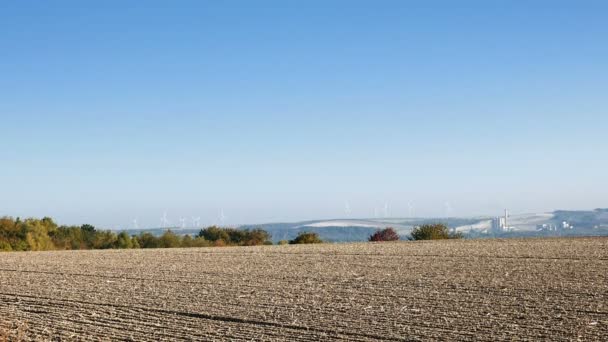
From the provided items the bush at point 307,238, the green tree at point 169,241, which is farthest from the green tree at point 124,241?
the bush at point 307,238

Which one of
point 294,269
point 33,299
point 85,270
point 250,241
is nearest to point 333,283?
point 294,269

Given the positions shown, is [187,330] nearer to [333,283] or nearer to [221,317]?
[221,317]

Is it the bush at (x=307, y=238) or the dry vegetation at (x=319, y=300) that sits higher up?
the bush at (x=307, y=238)

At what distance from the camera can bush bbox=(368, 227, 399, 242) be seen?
72.2 metres

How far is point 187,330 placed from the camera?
55.1ft

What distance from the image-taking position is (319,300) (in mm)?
21078

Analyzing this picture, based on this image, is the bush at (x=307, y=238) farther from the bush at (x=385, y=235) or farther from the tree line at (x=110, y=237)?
the bush at (x=385, y=235)

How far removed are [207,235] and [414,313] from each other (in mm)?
63804

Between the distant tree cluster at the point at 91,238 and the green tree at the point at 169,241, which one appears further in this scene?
the green tree at the point at 169,241


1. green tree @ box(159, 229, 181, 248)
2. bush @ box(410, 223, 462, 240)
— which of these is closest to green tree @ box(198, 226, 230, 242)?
green tree @ box(159, 229, 181, 248)

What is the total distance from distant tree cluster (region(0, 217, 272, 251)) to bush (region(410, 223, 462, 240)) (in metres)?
15.5

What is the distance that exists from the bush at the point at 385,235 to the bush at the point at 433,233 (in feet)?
7.88

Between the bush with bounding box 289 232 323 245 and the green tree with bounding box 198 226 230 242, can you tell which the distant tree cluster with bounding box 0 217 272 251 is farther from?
the bush with bounding box 289 232 323 245

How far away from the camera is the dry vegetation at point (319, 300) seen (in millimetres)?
16328
